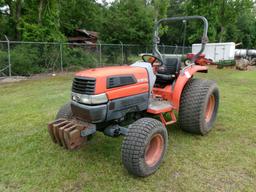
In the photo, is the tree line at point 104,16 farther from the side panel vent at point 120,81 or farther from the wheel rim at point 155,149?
the wheel rim at point 155,149

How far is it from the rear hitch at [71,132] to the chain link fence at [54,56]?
28.7ft

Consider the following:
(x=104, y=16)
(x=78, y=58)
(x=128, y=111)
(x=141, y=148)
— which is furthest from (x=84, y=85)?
(x=104, y=16)

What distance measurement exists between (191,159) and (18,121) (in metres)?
3.21

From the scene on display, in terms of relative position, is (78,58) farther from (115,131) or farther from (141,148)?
(141,148)

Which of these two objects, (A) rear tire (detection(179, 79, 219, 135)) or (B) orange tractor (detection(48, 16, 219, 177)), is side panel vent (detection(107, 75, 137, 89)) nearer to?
(B) orange tractor (detection(48, 16, 219, 177))

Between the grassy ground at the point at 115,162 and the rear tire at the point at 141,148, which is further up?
the rear tire at the point at 141,148

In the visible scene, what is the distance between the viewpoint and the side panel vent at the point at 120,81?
9.70 ft

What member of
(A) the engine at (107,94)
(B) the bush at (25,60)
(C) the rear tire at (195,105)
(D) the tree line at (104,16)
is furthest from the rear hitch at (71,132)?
(D) the tree line at (104,16)

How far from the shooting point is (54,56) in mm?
12602

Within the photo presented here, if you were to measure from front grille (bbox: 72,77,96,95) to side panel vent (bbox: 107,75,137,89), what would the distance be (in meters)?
0.20

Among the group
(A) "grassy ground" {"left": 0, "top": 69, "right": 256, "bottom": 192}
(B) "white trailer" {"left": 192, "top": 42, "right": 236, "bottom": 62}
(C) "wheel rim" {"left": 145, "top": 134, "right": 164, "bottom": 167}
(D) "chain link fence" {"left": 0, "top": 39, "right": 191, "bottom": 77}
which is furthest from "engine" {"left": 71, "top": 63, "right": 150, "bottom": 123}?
(B) "white trailer" {"left": 192, "top": 42, "right": 236, "bottom": 62}

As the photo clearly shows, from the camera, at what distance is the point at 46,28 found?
44.8 feet

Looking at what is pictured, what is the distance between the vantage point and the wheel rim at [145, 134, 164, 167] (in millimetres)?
3049

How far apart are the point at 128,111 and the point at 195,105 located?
119 cm
